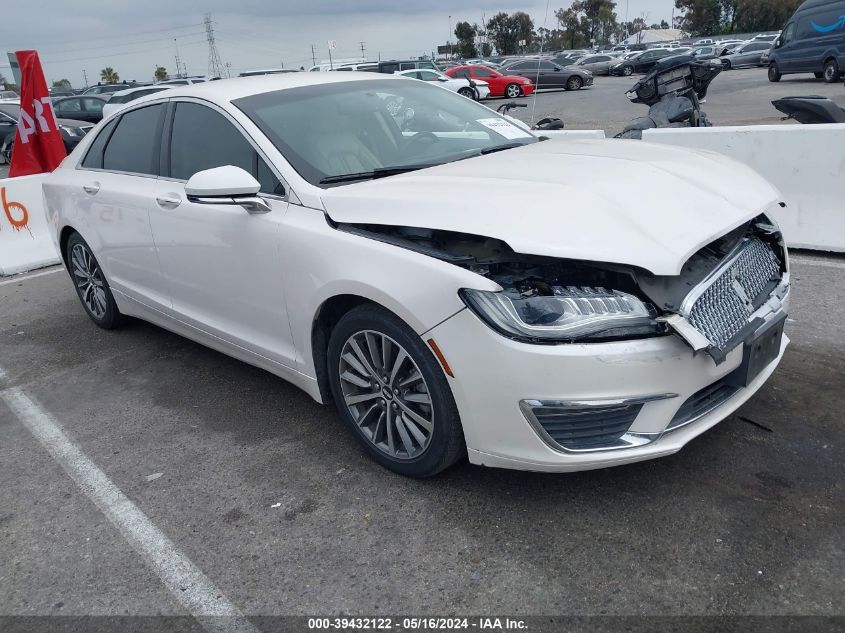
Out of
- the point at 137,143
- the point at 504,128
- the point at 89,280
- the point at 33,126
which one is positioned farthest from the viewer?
the point at 33,126

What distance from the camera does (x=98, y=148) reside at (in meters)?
5.08

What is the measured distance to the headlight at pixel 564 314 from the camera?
8.36 feet

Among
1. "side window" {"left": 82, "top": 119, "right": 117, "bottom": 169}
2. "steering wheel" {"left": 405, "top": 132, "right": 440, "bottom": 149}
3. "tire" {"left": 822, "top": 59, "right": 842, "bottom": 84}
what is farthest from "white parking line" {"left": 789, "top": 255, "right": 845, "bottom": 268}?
"tire" {"left": 822, "top": 59, "right": 842, "bottom": 84}

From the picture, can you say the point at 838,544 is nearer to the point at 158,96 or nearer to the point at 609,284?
the point at 609,284

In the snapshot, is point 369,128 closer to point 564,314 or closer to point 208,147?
point 208,147

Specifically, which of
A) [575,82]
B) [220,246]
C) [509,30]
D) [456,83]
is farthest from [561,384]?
[509,30]

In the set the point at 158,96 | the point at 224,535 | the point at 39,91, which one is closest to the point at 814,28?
the point at 39,91

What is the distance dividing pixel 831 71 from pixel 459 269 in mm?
24120

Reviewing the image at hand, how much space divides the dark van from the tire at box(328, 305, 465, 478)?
23147 mm

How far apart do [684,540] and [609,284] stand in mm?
973

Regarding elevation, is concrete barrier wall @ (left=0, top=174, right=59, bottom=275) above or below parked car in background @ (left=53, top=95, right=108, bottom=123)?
below

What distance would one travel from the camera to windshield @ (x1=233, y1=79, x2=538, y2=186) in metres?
3.52

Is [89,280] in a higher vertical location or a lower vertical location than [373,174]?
lower

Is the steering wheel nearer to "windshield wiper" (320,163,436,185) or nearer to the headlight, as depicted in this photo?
"windshield wiper" (320,163,436,185)
